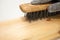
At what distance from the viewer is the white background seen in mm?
1025

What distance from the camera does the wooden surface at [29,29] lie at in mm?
804

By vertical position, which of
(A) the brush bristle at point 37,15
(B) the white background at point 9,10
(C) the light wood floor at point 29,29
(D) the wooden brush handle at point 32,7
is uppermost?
(B) the white background at point 9,10

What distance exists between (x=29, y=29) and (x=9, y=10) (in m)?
0.27

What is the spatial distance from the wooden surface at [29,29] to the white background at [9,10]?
0.08 meters

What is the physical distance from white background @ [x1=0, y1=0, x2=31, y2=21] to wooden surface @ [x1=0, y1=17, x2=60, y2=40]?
8 cm

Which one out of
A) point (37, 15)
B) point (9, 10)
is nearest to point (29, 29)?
point (37, 15)

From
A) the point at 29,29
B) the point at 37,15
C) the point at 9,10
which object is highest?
the point at 9,10

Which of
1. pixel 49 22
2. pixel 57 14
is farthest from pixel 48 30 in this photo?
pixel 57 14

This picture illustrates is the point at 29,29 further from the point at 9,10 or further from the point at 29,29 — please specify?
the point at 9,10

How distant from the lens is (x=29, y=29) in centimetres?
87

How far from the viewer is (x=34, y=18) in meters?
0.98

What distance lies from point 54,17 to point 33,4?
185mm

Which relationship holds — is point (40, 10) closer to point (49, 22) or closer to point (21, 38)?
point (49, 22)

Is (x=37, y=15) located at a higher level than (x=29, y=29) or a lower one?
higher
